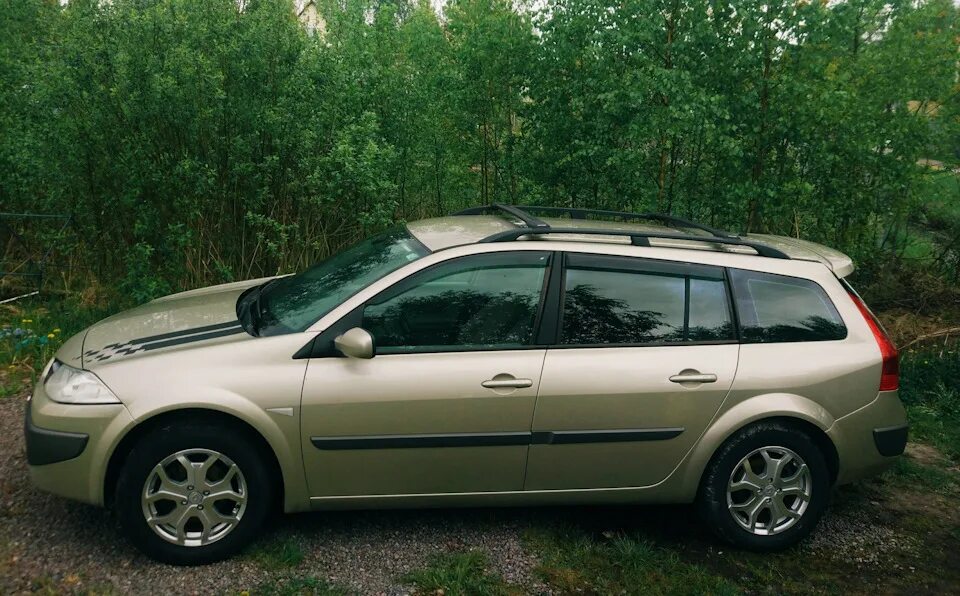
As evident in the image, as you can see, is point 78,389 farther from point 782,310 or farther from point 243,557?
point 782,310

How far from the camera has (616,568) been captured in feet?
12.8

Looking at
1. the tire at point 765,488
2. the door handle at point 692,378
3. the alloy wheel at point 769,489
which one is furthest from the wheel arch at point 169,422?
the alloy wheel at point 769,489

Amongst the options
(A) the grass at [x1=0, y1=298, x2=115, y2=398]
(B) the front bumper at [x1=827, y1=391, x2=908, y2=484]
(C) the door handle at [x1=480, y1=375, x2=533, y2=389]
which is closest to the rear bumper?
(B) the front bumper at [x1=827, y1=391, x2=908, y2=484]

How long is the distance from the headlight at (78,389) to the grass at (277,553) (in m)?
0.97

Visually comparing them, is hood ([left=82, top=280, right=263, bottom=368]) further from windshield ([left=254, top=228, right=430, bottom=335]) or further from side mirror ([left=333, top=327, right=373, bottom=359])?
side mirror ([left=333, top=327, right=373, bottom=359])

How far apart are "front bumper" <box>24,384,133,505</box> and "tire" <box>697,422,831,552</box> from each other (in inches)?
112

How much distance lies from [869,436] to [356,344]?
2.66 metres

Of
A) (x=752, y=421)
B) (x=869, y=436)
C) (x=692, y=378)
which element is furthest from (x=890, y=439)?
(x=692, y=378)

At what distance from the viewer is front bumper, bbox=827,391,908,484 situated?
4.08 meters

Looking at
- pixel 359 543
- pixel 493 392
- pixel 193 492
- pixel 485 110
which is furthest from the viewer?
pixel 485 110

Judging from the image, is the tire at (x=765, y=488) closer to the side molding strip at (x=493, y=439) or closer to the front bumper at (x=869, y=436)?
the front bumper at (x=869, y=436)

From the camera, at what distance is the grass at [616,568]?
3738mm

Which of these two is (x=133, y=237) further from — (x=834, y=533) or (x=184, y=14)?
(x=834, y=533)

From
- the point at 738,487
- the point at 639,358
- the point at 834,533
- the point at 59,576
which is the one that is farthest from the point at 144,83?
the point at 834,533
